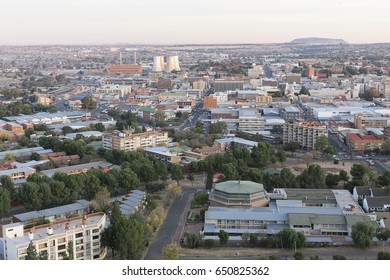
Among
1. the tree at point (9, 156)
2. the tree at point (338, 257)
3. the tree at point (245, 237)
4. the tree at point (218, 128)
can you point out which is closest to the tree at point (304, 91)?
the tree at point (218, 128)

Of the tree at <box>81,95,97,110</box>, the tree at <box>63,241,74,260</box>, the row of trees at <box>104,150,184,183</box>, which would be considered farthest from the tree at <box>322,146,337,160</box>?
the tree at <box>81,95,97,110</box>

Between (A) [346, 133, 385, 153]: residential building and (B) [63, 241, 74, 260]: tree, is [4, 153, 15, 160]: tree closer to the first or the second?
(B) [63, 241, 74, 260]: tree

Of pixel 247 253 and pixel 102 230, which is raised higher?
pixel 102 230

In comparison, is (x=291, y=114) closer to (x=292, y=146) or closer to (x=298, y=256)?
(x=292, y=146)

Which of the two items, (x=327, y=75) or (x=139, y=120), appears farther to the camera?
(x=327, y=75)

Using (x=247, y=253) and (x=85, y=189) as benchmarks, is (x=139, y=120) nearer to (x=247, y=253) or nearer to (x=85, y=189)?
(x=85, y=189)

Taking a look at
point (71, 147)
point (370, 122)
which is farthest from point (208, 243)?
point (370, 122)
